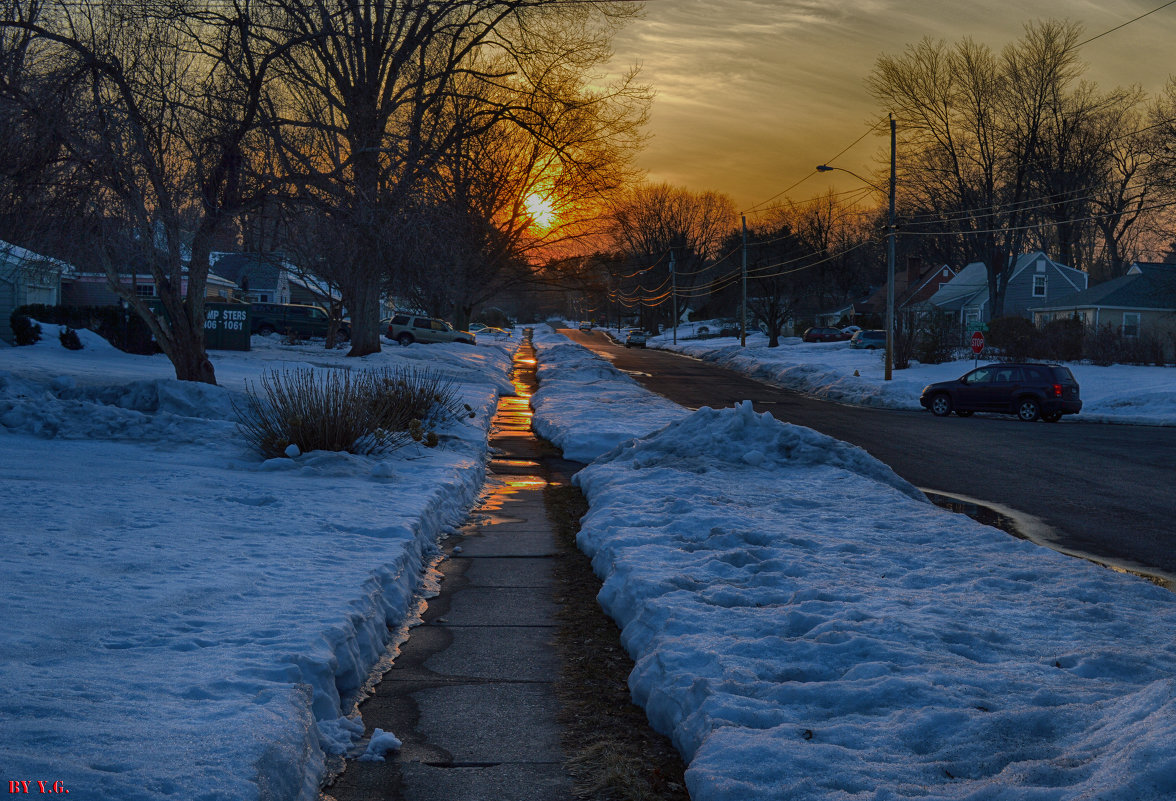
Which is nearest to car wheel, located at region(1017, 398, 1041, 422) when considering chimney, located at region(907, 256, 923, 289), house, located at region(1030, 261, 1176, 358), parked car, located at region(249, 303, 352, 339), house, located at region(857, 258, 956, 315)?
house, located at region(1030, 261, 1176, 358)

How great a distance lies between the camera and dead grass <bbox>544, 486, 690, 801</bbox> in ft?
13.9

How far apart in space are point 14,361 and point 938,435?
2032 cm

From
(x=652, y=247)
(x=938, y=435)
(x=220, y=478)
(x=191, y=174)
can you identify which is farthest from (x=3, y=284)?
(x=652, y=247)

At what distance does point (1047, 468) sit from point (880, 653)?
11.3 m

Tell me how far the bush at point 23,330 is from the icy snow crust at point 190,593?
16.4 m

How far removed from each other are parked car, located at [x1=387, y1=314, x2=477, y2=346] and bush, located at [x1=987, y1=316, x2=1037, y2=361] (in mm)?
26085

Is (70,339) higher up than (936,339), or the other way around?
(936,339)

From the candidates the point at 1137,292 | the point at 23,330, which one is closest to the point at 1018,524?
the point at 23,330

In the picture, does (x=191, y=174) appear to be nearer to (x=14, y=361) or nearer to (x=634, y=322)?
(x=14, y=361)

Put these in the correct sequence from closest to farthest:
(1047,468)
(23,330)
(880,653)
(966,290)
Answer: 1. (880,653)
2. (1047,468)
3. (23,330)
4. (966,290)

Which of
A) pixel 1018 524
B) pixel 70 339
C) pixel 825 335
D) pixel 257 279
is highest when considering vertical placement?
pixel 257 279

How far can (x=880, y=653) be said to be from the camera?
5246mm

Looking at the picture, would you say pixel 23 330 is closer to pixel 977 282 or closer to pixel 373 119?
pixel 373 119

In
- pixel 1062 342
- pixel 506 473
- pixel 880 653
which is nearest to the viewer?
pixel 880 653
